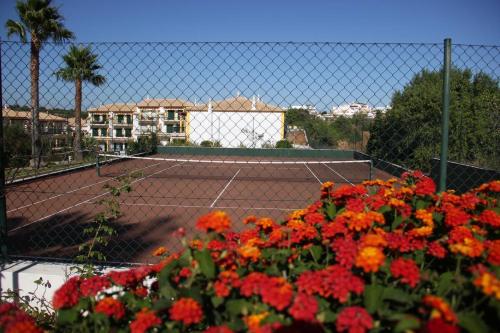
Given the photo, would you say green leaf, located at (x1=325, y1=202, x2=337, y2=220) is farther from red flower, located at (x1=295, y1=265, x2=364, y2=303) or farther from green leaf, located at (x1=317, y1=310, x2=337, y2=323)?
green leaf, located at (x1=317, y1=310, x2=337, y2=323)

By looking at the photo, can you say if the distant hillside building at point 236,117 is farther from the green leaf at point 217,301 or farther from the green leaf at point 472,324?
the green leaf at point 472,324

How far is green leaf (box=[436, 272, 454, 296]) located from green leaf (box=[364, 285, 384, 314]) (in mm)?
208

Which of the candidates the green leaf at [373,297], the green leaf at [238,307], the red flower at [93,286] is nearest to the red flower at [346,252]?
the green leaf at [373,297]

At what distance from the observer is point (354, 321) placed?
1.04m

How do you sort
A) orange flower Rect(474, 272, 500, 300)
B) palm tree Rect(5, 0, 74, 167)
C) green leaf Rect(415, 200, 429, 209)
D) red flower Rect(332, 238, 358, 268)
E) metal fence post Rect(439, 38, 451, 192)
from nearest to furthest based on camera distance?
1. orange flower Rect(474, 272, 500, 300)
2. red flower Rect(332, 238, 358, 268)
3. green leaf Rect(415, 200, 429, 209)
4. metal fence post Rect(439, 38, 451, 192)
5. palm tree Rect(5, 0, 74, 167)

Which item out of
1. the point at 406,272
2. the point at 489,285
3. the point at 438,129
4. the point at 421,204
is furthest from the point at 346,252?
the point at 438,129

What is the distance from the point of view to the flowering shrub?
3.64 feet

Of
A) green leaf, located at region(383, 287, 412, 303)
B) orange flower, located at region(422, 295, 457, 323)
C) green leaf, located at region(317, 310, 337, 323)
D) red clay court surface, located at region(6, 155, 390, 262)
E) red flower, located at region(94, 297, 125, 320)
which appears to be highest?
orange flower, located at region(422, 295, 457, 323)

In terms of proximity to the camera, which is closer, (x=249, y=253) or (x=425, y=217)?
(x=249, y=253)

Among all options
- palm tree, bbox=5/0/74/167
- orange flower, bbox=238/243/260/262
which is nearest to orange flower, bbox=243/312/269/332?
orange flower, bbox=238/243/260/262

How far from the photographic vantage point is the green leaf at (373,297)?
1.15 m

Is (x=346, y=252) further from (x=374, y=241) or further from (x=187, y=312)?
(x=187, y=312)

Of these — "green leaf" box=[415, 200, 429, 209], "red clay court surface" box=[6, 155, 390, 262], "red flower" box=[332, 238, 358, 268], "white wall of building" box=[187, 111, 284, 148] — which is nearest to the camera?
"red flower" box=[332, 238, 358, 268]

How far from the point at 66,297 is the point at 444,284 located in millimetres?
1293
